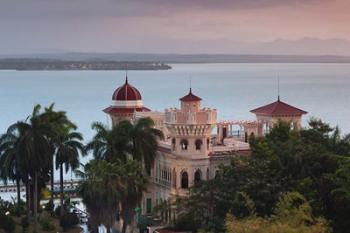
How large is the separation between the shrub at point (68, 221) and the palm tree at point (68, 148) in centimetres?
112

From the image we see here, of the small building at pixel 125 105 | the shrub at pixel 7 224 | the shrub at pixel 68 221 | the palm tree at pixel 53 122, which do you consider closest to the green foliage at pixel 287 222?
the shrub at pixel 7 224

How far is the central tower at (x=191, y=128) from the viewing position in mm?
41250

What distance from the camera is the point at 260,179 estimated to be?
3231 cm

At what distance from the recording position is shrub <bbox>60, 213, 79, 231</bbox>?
4225 cm

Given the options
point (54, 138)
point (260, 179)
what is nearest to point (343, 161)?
point (260, 179)

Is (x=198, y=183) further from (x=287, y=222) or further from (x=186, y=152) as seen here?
(x=287, y=222)

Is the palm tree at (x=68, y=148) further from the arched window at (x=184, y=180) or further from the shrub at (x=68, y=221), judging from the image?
the arched window at (x=184, y=180)

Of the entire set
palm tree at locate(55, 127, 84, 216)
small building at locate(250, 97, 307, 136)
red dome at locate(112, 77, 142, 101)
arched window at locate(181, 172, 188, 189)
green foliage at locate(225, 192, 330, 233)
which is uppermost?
red dome at locate(112, 77, 142, 101)

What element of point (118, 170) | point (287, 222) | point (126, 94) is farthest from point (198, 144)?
point (287, 222)

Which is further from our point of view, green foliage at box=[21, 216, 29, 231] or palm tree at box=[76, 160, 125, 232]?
green foliage at box=[21, 216, 29, 231]

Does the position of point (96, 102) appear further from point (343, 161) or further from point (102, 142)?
point (343, 161)

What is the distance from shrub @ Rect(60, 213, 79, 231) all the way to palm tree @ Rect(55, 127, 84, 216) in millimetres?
1119

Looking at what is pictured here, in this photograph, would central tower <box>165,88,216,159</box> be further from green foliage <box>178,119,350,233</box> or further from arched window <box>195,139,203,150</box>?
green foliage <box>178,119,350,233</box>

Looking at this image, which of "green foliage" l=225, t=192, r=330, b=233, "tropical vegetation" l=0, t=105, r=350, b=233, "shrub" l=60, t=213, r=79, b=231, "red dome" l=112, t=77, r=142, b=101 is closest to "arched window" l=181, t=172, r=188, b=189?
"tropical vegetation" l=0, t=105, r=350, b=233
